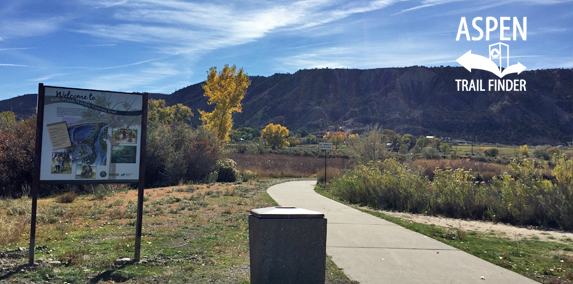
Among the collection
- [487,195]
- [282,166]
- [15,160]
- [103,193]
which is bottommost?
[103,193]

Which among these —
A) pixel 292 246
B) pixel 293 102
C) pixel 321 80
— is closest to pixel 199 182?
pixel 292 246

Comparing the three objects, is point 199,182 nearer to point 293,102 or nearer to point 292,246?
point 292,246

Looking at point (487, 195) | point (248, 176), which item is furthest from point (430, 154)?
point (487, 195)

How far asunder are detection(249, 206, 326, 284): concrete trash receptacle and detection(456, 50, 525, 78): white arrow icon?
112 m

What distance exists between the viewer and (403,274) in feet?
20.4

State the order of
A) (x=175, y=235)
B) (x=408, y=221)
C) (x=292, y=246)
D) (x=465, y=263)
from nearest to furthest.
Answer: (x=292, y=246)
(x=465, y=263)
(x=175, y=235)
(x=408, y=221)

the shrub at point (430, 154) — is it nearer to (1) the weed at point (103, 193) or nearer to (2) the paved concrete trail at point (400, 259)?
(1) the weed at point (103, 193)

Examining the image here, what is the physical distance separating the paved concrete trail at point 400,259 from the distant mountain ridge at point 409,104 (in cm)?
7779

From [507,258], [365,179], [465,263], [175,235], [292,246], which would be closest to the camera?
[292,246]

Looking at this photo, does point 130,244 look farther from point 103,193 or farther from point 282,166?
point 282,166

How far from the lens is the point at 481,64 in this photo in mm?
112188

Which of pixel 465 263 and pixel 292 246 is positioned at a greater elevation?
pixel 292 246

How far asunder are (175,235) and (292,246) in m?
4.48

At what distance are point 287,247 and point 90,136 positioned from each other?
379 cm
